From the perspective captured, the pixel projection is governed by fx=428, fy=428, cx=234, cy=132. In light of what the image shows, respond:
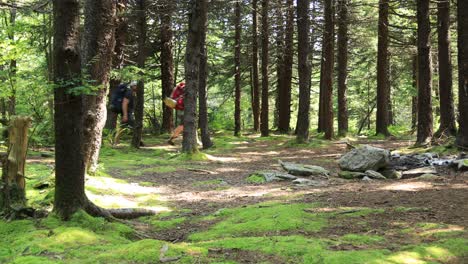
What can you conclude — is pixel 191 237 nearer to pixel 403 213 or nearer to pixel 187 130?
pixel 403 213

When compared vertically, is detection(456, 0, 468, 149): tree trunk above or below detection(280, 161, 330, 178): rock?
above

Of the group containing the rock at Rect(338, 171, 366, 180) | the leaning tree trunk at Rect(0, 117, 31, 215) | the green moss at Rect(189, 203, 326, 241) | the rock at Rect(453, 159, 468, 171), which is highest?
the leaning tree trunk at Rect(0, 117, 31, 215)

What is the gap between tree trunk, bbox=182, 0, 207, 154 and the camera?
458 inches

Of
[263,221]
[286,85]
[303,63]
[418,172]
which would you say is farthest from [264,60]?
[263,221]

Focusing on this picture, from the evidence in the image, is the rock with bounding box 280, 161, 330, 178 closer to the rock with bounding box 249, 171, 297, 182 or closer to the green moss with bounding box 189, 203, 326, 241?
the rock with bounding box 249, 171, 297, 182

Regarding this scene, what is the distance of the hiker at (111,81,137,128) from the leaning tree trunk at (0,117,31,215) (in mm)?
8273

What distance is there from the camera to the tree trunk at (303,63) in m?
15.3

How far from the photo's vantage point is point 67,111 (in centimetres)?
464

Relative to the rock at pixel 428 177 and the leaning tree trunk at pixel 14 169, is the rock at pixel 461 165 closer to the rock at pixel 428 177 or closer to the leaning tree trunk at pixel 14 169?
the rock at pixel 428 177

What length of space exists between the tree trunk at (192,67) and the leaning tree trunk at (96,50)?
436 centimetres

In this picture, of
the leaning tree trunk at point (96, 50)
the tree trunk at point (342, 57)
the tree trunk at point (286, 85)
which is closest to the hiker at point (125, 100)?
the leaning tree trunk at point (96, 50)

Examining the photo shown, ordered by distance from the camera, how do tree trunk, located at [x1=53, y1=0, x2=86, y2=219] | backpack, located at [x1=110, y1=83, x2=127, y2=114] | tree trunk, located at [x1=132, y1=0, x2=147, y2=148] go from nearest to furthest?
1. tree trunk, located at [x1=53, y1=0, x2=86, y2=219]
2. backpack, located at [x1=110, y1=83, x2=127, y2=114]
3. tree trunk, located at [x1=132, y1=0, x2=147, y2=148]

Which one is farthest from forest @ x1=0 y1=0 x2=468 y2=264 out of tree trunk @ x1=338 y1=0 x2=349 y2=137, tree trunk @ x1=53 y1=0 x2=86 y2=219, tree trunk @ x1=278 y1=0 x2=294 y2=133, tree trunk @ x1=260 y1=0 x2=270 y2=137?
tree trunk @ x1=278 y1=0 x2=294 y2=133

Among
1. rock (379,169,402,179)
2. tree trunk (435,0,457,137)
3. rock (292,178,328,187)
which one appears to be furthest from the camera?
tree trunk (435,0,457,137)
